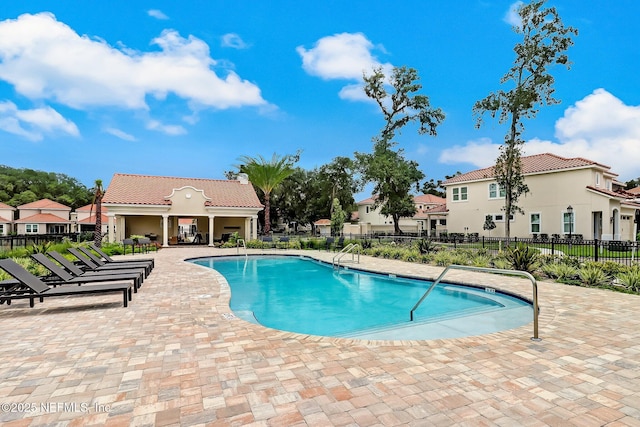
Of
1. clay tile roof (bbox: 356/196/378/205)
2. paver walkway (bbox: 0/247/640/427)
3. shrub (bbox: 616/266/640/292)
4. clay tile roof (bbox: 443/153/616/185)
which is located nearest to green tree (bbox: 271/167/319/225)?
clay tile roof (bbox: 356/196/378/205)

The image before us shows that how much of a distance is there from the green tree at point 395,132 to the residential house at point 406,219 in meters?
3.72

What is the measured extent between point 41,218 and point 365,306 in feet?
172

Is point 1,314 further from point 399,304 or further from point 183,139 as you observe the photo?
point 183,139

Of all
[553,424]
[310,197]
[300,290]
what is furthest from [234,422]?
[310,197]

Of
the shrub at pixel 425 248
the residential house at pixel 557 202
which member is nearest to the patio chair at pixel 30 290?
the shrub at pixel 425 248

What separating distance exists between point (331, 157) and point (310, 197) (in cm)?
658

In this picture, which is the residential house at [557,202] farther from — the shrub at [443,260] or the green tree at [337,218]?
the shrub at [443,260]

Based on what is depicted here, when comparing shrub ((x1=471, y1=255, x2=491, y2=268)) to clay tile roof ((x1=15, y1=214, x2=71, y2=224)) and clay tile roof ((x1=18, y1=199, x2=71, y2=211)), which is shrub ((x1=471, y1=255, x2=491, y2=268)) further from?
clay tile roof ((x1=18, y1=199, x2=71, y2=211))

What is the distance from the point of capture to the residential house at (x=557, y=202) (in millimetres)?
24281

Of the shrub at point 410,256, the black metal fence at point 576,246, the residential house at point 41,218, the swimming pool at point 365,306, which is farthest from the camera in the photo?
the residential house at point 41,218

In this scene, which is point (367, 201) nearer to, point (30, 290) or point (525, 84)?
point (525, 84)

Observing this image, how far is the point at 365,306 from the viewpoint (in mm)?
9125

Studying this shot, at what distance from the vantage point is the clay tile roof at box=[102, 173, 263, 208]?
26266 millimetres

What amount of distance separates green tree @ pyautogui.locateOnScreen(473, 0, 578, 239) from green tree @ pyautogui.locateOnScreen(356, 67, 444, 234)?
8.60m
